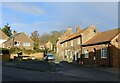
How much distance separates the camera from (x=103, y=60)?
129 ft

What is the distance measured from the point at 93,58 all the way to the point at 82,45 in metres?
7.60

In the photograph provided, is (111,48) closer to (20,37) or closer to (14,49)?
(14,49)

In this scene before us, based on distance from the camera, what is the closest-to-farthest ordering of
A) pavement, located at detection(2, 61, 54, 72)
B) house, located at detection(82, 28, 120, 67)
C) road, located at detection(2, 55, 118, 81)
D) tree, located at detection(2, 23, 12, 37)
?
road, located at detection(2, 55, 118, 81) < pavement, located at detection(2, 61, 54, 72) < house, located at detection(82, 28, 120, 67) < tree, located at detection(2, 23, 12, 37)

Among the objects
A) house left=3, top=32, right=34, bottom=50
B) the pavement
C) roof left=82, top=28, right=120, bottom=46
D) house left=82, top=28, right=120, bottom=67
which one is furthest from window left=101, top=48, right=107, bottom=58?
house left=3, top=32, right=34, bottom=50

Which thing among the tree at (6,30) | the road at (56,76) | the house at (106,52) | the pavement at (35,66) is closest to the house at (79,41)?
the house at (106,52)

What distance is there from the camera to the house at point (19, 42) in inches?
3282

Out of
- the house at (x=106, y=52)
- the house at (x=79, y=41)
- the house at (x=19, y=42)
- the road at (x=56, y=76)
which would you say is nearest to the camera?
the road at (x=56, y=76)

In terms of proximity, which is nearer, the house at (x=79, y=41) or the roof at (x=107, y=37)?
the roof at (x=107, y=37)

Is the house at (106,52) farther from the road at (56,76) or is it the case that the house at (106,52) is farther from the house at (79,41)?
the road at (56,76)

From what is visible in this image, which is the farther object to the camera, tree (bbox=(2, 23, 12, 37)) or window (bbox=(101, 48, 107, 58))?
tree (bbox=(2, 23, 12, 37))

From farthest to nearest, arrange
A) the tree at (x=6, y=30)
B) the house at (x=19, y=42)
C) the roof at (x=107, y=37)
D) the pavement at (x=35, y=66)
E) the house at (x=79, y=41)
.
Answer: the tree at (x=6, y=30) < the house at (x=19, y=42) < the house at (x=79, y=41) < the roof at (x=107, y=37) < the pavement at (x=35, y=66)

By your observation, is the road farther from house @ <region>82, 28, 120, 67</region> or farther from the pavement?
house @ <region>82, 28, 120, 67</region>

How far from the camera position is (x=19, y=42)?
85.1 meters

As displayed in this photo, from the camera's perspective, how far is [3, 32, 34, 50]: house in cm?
8338
